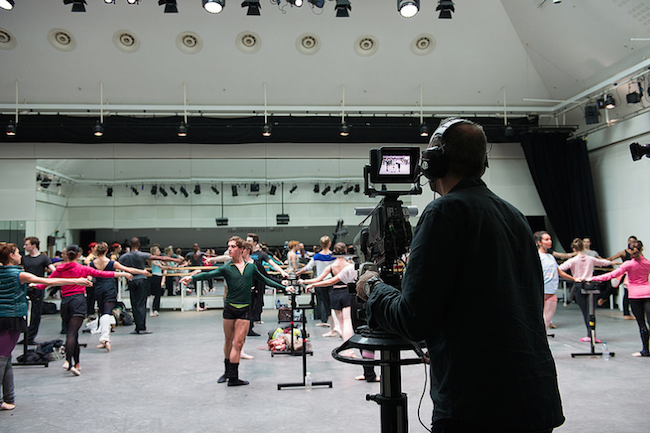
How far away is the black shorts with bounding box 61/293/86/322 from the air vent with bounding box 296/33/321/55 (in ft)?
24.2

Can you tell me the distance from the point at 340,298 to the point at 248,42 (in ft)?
22.6

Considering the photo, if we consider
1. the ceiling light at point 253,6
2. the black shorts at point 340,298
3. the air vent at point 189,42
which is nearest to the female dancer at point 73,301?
the black shorts at point 340,298

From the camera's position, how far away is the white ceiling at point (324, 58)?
9.95 meters

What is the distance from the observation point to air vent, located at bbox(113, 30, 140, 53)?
10.5m

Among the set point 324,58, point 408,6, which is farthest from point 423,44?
point 408,6

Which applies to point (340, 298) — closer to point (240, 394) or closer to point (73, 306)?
point (240, 394)

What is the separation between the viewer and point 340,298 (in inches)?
262

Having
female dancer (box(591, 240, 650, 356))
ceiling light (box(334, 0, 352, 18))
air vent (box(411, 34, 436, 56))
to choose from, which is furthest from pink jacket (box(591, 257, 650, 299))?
air vent (box(411, 34, 436, 56))

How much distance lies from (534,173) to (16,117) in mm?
13213

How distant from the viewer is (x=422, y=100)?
1270 centimetres

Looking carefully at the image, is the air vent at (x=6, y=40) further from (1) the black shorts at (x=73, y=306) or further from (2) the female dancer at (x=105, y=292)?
(1) the black shorts at (x=73, y=306)

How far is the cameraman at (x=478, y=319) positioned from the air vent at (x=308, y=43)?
10.2 m

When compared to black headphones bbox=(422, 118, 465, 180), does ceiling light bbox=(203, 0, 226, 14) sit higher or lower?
higher

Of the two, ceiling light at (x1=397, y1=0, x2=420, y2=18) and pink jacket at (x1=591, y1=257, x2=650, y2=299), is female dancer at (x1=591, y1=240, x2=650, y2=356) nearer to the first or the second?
pink jacket at (x1=591, y1=257, x2=650, y2=299)
